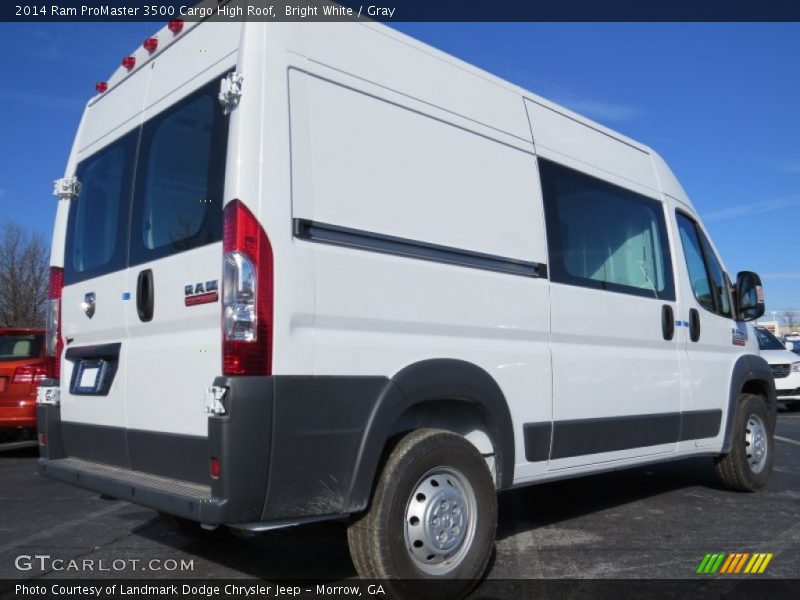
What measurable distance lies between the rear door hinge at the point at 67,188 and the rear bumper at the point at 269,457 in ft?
6.06

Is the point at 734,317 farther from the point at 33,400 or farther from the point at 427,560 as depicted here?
the point at 33,400

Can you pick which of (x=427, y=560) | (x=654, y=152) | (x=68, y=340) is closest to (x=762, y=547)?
(x=427, y=560)

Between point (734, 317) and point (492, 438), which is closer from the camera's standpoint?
point (492, 438)

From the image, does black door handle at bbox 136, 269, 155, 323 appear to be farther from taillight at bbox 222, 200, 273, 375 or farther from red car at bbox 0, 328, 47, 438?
red car at bbox 0, 328, 47, 438

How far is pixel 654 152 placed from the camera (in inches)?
239

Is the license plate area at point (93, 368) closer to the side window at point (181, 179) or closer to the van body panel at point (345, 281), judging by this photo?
the van body panel at point (345, 281)

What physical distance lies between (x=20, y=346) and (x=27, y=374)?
474 mm

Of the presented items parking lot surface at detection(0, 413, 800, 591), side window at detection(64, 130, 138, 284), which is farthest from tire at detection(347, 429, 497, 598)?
side window at detection(64, 130, 138, 284)

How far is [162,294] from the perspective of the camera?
3.70 meters

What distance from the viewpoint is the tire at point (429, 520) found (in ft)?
11.4

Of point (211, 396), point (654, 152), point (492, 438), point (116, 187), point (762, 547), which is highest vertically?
point (654, 152)

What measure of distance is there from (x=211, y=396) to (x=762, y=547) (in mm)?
3609

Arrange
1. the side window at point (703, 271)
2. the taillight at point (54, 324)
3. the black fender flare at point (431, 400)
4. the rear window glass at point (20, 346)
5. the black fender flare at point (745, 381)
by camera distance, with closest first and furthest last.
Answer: the black fender flare at point (431, 400), the taillight at point (54, 324), the side window at point (703, 271), the black fender flare at point (745, 381), the rear window glass at point (20, 346)

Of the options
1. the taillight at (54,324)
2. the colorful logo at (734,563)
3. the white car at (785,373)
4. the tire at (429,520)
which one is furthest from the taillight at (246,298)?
the white car at (785,373)
